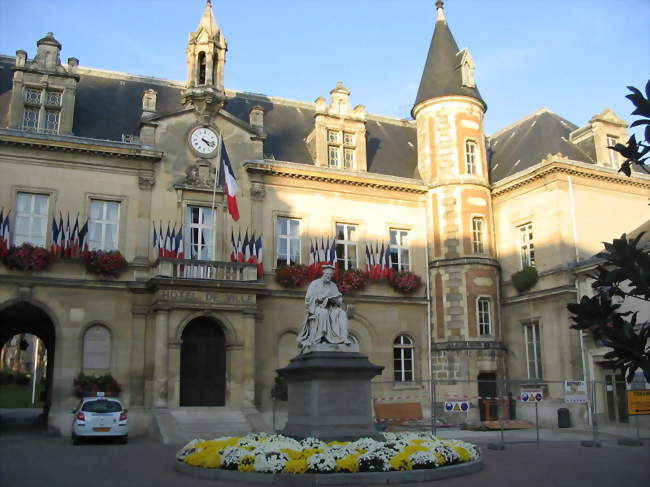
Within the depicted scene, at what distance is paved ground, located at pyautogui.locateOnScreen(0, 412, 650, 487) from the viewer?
1125 cm

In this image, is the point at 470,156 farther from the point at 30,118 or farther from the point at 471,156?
the point at 30,118

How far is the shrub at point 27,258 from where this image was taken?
2262 cm

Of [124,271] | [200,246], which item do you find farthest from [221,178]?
[124,271]

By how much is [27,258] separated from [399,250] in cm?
1445

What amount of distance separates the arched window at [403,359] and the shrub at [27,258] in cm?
1361

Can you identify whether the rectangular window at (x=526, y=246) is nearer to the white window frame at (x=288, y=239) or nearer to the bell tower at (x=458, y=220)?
the bell tower at (x=458, y=220)

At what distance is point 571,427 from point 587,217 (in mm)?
8065

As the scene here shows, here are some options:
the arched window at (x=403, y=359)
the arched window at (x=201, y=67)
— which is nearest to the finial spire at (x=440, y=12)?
the arched window at (x=201, y=67)

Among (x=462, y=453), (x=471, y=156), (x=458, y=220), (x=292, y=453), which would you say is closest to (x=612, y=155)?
(x=471, y=156)

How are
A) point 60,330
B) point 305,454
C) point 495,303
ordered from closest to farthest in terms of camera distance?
point 305,454 → point 60,330 → point 495,303

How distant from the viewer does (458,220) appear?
28.2m

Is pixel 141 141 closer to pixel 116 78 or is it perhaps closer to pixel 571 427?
pixel 116 78

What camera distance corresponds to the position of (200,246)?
25594 millimetres

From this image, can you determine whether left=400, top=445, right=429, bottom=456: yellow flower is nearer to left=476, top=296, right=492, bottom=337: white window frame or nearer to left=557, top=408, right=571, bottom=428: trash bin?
left=557, top=408, right=571, bottom=428: trash bin
